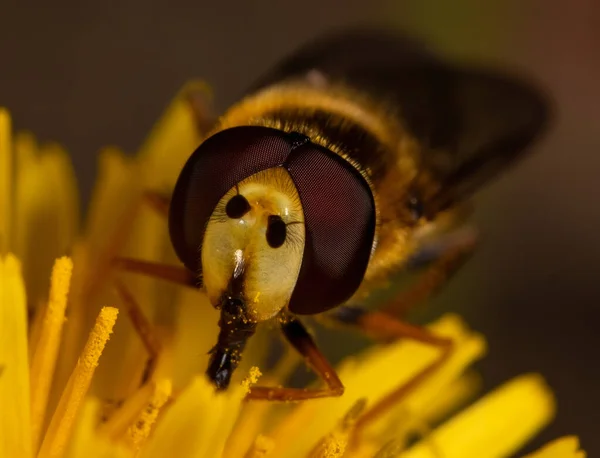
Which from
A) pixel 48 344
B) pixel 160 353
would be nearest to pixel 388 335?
pixel 160 353

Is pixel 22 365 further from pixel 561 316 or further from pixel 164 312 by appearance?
pixel 561 316

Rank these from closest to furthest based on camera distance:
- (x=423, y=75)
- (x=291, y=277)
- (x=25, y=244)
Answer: (x=291, y=277)
(x=25, y=244)
(x=423, y=75)

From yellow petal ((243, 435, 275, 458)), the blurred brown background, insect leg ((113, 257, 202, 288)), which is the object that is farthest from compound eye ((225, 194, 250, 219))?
the blurred brown background

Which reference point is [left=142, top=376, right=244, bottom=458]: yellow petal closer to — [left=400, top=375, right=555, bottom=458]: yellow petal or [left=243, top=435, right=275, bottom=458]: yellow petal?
[left=243, top=435, right=275, bottom=458]: yellow petal

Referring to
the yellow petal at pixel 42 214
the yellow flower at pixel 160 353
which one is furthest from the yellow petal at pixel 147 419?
the yellow petal at pixel 42 214

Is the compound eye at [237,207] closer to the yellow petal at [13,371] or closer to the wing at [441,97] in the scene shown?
the yellow petal at [13,371]

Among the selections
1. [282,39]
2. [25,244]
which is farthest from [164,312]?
[282,39]
